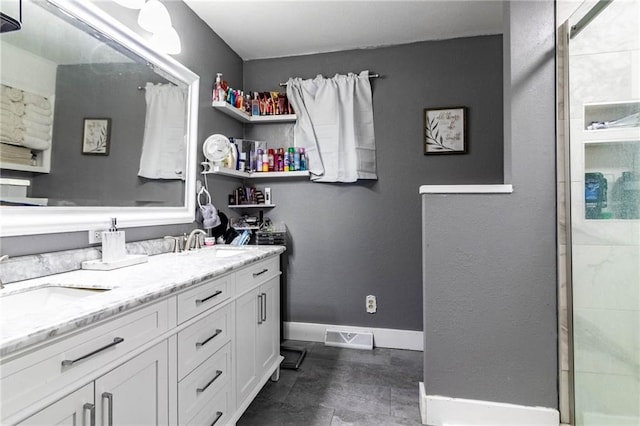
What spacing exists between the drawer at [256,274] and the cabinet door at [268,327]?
0.05m

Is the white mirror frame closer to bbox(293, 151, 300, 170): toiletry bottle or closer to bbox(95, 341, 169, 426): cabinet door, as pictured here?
bbox(95, 341, 169, 426): cabinet door

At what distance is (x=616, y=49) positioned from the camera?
144cm

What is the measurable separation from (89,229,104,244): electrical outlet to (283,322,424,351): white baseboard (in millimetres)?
1763

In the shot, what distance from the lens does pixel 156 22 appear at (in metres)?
1.66

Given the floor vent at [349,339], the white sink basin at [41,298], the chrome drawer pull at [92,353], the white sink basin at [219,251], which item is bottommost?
the floor vent at [349,339]

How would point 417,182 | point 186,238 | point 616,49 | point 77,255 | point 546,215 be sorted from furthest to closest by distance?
point 417,182 → point 186,238 → point 546,215 → point 616,49 → point 77,255

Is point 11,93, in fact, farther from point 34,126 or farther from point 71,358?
point 71,358

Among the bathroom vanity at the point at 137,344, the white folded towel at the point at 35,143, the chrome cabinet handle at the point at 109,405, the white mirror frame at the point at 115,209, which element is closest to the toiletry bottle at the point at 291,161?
the white mirror frame at the point at 115,209

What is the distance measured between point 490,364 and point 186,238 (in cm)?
185

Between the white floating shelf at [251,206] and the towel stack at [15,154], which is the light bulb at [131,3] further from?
the white floating shelf at [251,206]

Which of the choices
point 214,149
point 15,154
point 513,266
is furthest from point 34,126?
point 513,266

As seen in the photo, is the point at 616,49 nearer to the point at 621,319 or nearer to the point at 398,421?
the point at 621,319

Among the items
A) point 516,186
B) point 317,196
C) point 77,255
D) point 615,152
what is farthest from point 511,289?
point 77,255

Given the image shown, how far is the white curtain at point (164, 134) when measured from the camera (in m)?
1.75
